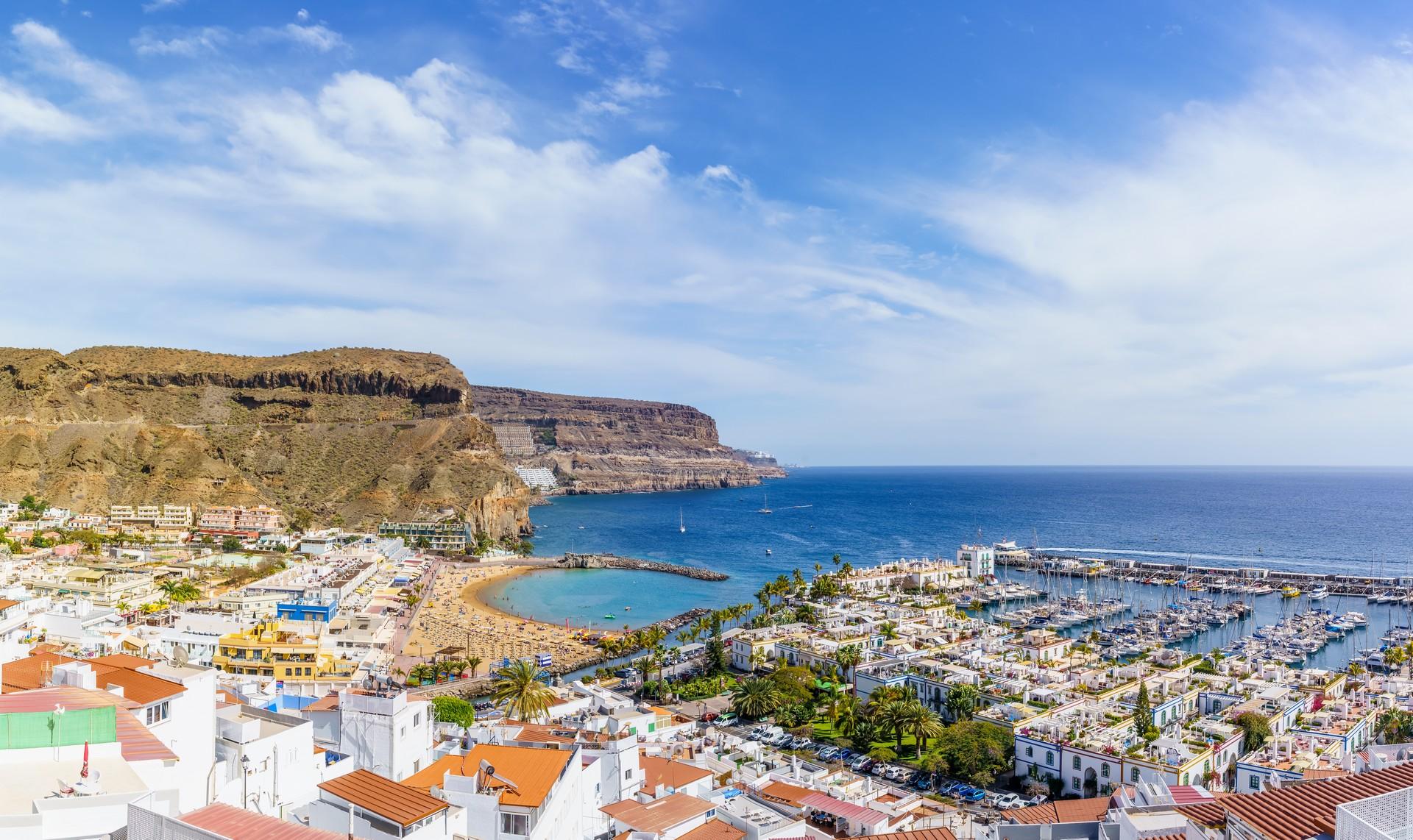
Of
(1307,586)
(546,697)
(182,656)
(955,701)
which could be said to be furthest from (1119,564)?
(182,656)

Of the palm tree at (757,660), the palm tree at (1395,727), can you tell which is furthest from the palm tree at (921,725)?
the palm tree at (1395,727)

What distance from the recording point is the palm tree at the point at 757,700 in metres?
32.9

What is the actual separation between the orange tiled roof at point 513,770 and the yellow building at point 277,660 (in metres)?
21.3

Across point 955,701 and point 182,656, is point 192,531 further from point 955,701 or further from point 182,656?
point 955,701

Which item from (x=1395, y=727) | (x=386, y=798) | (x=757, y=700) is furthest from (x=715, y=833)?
(x=1395, y=727)

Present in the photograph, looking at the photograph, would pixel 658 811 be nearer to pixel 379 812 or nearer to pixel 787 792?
pixel 379 812

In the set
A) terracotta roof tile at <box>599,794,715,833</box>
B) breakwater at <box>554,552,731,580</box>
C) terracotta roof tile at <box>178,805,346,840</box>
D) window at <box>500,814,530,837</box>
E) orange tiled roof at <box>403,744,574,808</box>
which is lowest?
breakwater at <box>554,552,731,580</box>

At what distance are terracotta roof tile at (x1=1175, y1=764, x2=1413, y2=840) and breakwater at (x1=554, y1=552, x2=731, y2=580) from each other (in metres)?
69.3

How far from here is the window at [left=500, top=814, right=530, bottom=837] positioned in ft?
37.8

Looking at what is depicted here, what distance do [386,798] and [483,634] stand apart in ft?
132

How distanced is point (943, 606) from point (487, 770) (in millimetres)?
48344

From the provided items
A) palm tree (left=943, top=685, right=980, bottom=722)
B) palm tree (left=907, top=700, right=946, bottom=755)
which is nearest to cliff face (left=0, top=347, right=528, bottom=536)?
palm tree (left=943, top=685, right=980, bottom=722)

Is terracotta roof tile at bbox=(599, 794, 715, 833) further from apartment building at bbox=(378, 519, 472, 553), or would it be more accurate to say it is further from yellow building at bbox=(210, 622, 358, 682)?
apartment building at bbox=(378, 519, 472, 553)

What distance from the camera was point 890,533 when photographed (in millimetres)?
109375
